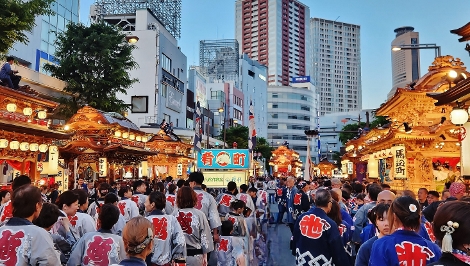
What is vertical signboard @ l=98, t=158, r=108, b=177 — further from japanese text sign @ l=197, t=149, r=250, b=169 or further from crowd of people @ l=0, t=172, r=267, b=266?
crowd of people @ l=0, t=172, r=267, b=266

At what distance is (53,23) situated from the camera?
42.7 meters

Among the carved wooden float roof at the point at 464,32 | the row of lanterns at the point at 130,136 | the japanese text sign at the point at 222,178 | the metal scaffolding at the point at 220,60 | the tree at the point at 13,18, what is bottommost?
Answer: the japanese text sign at the point at 222,178

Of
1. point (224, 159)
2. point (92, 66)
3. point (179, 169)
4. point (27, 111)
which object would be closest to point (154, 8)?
point (92, 66)

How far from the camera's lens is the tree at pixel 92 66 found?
33.1 m

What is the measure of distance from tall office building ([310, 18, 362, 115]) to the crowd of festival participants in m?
184

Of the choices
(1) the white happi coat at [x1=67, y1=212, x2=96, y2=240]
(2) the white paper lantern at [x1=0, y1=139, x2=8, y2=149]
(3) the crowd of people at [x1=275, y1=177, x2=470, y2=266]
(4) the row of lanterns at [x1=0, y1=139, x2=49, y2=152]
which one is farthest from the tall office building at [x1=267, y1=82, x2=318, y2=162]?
(1) the white happi coat at [x1=67, y1=212, x2=96, y2=240]

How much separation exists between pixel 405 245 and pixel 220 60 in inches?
3992

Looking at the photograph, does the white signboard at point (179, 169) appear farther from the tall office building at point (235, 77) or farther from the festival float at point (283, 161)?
the tall office building at point (235, 77)

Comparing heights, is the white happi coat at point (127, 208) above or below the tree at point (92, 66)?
below

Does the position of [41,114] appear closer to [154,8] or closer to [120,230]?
[120,230]

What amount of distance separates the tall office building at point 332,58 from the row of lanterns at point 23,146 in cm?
17596

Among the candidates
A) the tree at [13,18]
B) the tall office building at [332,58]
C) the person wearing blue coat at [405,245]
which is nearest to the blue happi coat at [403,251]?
the person wearing blue coat at [405,245]

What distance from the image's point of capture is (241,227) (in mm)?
9102

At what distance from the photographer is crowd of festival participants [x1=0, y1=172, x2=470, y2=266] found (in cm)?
379
